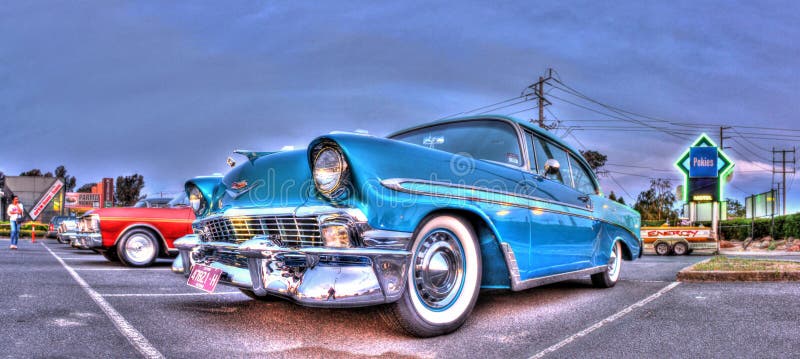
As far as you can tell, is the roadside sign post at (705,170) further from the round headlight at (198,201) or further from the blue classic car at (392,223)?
the round headlight at (198,201)

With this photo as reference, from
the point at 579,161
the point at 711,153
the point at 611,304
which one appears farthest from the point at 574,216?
the point at 711,153

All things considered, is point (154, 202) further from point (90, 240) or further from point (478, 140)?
point (478, 140)

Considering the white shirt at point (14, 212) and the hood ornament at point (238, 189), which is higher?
the hood ornament at point (238, 189)

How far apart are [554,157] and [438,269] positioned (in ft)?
7.06

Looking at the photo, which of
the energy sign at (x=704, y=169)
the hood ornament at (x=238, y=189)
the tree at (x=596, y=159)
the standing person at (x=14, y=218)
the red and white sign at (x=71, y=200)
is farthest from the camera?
the red and white sign at (x=71, y=200)

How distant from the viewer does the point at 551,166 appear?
4020 millimetres

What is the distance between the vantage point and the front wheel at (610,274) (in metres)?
5.20

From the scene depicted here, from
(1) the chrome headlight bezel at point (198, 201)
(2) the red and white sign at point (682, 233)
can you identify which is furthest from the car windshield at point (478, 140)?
(2) the red and white sign at point (682, 233)

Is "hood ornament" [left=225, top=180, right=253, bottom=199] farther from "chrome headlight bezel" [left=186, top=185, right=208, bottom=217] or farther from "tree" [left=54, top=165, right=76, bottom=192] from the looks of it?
"tree" [left=54, top=165, right=76, bottom=192]

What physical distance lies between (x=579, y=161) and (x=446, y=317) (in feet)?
9.77

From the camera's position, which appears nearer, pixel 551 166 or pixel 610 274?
pixel 551 166

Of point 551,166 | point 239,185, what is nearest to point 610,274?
point 551,166

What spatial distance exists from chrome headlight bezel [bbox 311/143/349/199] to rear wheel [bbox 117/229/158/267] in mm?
6583

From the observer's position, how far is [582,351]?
8.63 ft
